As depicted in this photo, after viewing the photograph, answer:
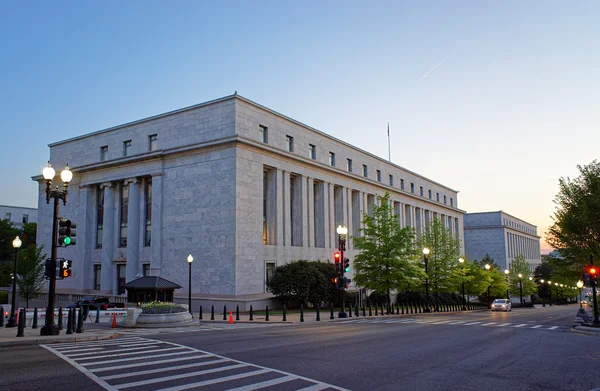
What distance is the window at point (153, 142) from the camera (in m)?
51.2

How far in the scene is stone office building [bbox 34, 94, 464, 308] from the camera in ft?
146

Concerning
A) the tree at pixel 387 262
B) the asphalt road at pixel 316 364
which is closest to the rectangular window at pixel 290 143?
the tree at pixel 387 262

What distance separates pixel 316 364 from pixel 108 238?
45748mm

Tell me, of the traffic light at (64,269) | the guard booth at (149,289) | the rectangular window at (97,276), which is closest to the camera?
the traffic light at (64,269)

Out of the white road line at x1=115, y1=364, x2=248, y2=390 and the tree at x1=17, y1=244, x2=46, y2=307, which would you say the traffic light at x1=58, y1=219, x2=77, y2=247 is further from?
the tree at x1=17, y1=244, x2=46, y2=307

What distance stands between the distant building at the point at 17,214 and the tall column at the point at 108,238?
2863 inches

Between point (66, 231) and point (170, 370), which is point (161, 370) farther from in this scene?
point (66, 231)

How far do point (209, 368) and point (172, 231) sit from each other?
3697 centimetres

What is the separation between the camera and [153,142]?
51.6 metres

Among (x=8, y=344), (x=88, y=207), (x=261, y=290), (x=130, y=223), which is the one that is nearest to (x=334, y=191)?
(x=261, y=290)

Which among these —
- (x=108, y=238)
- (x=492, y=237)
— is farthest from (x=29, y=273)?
(x=492, y=237)

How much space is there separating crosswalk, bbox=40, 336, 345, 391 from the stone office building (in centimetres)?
2781

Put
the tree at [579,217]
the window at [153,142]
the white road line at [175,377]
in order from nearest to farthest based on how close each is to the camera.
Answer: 1. the white road line at [175,377]
2. the tree at [579,217]
3. the window at [153,142]

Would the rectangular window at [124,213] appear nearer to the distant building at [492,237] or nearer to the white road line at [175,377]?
the white road line at [175,377]
